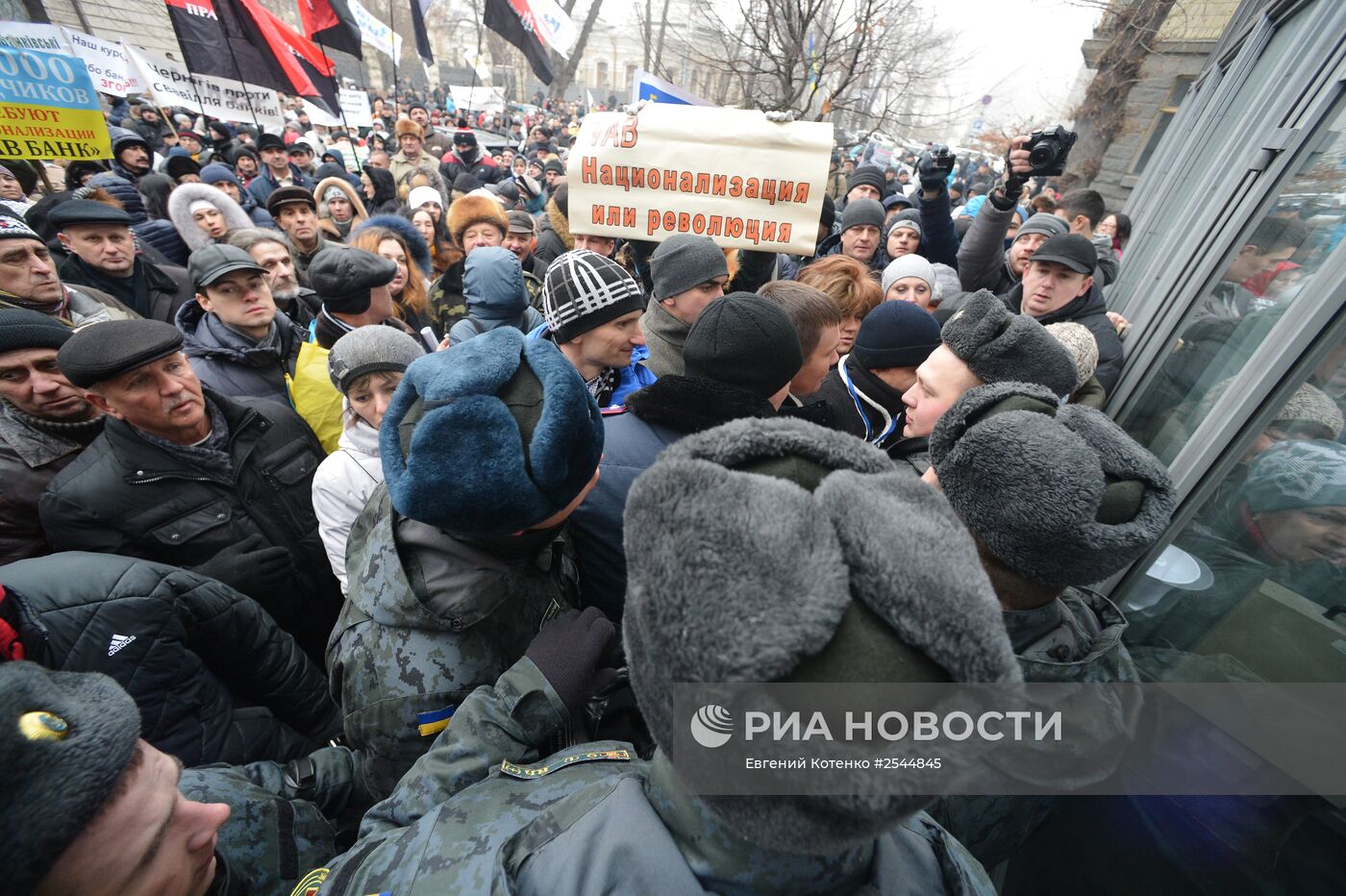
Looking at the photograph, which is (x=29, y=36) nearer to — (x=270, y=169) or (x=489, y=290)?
(x=270, y=169)

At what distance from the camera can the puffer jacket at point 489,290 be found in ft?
11.4

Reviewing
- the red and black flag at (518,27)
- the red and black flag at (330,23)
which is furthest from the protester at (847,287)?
the red and black flag at (330,23)

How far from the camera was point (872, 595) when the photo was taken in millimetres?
613

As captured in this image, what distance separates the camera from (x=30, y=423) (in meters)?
2.11

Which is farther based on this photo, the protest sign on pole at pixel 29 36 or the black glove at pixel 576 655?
the protest sign on pole at pixel 29 36

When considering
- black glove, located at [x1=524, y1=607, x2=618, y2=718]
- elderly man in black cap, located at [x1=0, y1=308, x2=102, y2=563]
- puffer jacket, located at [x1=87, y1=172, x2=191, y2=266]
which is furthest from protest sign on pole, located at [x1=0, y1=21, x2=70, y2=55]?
black glove, located at [x1=524, y1=607, x2=618, y2=718]

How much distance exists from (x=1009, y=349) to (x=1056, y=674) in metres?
1.11

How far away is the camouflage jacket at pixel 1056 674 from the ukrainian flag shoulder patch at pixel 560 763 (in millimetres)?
912

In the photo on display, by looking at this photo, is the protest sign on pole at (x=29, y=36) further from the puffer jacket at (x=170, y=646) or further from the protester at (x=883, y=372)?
the protester at (x=883, y=372)

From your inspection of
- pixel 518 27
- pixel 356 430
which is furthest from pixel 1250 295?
pixel 518 27

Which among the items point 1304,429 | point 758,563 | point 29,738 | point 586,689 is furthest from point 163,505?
point 1304,429

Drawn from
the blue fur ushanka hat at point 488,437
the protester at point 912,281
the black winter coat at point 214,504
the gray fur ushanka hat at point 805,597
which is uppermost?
the gray fur ushanka hat at point 805,597

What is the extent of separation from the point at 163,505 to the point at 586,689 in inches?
73.1

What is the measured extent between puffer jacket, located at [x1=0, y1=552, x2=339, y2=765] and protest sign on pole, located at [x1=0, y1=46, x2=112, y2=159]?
19.4 feet
